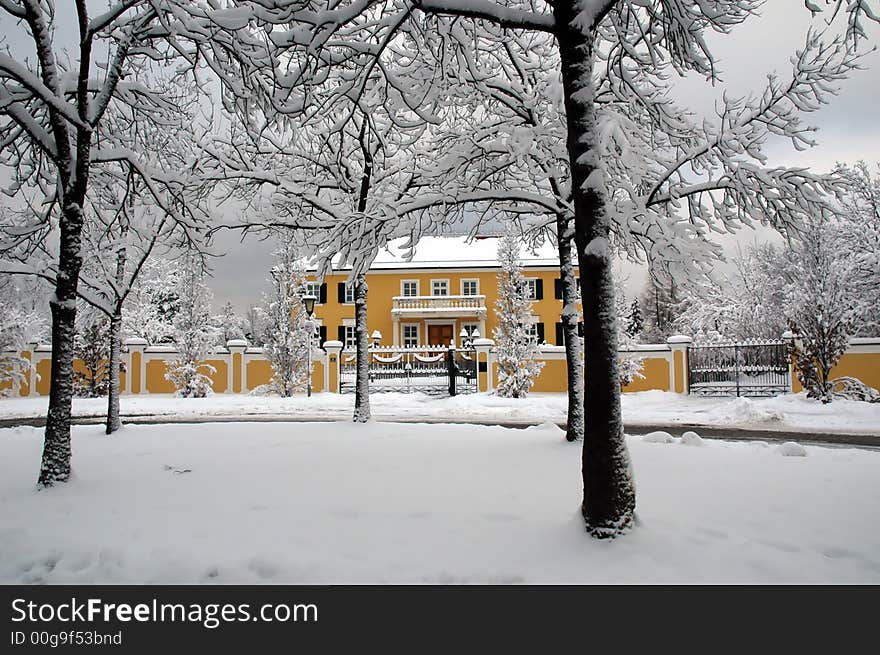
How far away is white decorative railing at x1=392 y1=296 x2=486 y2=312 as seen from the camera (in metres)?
37.8

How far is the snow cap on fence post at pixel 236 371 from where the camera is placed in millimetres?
24391

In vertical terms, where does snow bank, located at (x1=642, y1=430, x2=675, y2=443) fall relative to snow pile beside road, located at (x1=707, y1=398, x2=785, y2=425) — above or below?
above

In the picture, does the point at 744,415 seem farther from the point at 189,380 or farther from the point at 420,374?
the point at 189,380

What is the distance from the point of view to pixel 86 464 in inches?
281

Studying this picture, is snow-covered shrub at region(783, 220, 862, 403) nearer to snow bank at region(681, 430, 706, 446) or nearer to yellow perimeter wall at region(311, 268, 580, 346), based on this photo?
snow bank at region(681, 430, 706, 446)

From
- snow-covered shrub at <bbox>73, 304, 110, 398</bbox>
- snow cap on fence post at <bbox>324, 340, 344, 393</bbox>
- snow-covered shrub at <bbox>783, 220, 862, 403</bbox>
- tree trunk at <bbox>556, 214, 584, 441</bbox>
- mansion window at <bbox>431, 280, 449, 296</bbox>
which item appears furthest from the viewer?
mansion window at <bbox>431, 280, 449, 296</bbox>

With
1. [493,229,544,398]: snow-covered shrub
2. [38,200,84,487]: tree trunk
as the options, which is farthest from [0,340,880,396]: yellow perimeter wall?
[38,200,84,487]: tree trunk

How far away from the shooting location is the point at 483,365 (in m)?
22.1

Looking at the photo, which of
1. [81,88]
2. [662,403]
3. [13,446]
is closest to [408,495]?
[81,88]

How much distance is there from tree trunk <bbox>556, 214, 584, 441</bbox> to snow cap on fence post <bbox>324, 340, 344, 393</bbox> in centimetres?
1564

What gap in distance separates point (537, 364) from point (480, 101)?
13.8 metres

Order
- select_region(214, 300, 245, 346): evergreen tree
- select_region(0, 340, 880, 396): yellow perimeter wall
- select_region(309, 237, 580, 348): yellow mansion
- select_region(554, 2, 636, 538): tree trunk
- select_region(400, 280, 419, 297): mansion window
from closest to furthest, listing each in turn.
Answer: select_region(554, 2, 636, 538): tree trunk → select_region(0, 340, 880, 396): yellow perimeter wall → select_region(309, 237, 580, 348): yellow mansion → select_region(400, 280, 419, 297): mansion window → select_region(214, 300, 245, 346): evergreen tree

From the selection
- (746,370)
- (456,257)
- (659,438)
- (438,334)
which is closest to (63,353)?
(659,438)

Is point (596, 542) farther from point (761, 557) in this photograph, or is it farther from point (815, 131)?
point (815, 131)
